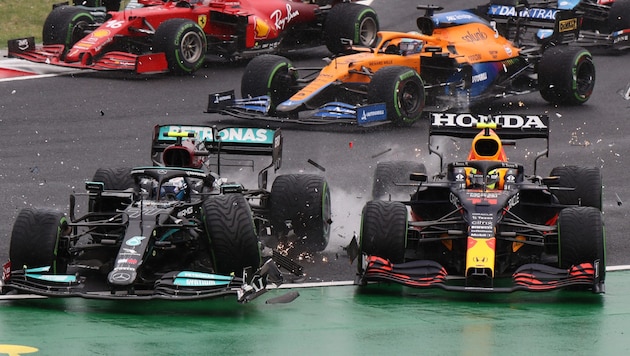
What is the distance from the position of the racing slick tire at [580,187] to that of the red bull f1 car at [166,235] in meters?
2.85

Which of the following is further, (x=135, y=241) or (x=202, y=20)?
(x=202, y=20)

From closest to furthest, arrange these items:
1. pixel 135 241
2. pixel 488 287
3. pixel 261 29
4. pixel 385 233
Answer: pixel 135 241 → pixel 488 287 → pixel 385 233 → pixel 261 29

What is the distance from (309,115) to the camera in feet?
81.6

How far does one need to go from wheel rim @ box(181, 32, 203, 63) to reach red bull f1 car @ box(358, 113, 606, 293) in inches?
455

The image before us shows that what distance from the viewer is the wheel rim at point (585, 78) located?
26.1m

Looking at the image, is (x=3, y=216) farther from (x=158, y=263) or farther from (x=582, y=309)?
(x=582, y=309)

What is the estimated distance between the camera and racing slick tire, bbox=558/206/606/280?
14047mm

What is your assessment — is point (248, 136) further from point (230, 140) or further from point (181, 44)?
point (181, 44)

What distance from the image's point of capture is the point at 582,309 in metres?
14.0

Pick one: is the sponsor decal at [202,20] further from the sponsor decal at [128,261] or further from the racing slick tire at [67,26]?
the sponsor decal at [128,261]

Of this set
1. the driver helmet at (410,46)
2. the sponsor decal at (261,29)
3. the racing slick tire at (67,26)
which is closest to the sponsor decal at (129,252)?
the driver helmet at (410,46)

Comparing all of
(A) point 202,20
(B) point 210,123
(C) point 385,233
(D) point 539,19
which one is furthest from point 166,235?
(D) point 539,19

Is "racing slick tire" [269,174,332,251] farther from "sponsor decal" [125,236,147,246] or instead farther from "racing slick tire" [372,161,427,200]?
"sponsor decal" [125,236,147,246]

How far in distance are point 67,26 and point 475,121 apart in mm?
14070
